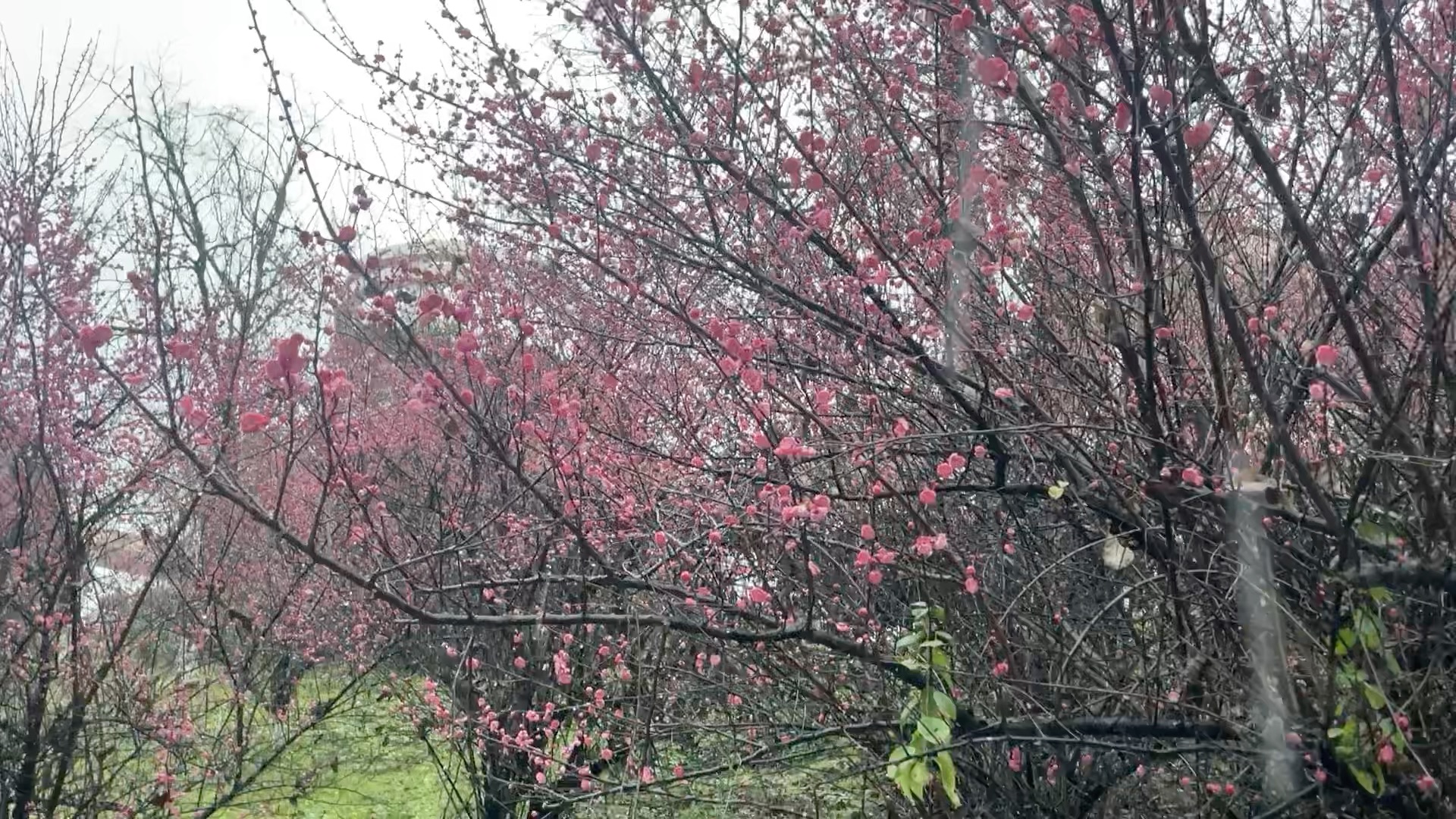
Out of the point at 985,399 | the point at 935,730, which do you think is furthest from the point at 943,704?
the point at 985,399

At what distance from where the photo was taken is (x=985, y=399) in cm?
333

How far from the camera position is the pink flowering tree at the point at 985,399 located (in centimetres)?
260

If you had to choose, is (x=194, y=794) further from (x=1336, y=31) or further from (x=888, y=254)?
(x=1336, y=31)

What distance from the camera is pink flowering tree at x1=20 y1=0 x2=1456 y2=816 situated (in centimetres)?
260

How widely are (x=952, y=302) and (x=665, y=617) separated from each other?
135cm

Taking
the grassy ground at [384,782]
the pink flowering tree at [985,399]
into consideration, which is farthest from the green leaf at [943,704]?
the grassy ground at [384,782]

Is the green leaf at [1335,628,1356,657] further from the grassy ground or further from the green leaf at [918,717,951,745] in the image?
the grassy ground

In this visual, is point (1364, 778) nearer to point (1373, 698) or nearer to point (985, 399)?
point (1373, 698)

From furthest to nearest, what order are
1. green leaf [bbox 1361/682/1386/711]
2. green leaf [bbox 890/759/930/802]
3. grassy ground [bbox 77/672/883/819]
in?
grassy ground [bbox 77/672/883/819] → green leaf [bbox 890/759/930/802] → green leaf [bbox 1361/682/1386/711]

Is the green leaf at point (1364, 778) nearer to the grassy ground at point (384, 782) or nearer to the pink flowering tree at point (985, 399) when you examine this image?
the pink flowering tree at point (985, 399)

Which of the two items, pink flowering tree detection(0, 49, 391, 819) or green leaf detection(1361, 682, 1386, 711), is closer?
green leaf detection(1361, 682, 1386, 711)

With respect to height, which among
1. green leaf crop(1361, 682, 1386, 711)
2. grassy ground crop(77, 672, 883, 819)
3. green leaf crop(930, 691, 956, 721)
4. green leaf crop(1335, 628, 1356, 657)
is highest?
green leaf crop(1335, 628, 1356, 657)

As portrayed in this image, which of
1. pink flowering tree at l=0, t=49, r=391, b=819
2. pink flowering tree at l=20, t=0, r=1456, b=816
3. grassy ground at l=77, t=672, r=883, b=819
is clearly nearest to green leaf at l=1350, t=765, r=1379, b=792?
pink flowering tree at l=20, t=0, r=1456, b=816

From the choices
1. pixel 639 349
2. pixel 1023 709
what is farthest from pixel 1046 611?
pixel 639 349
